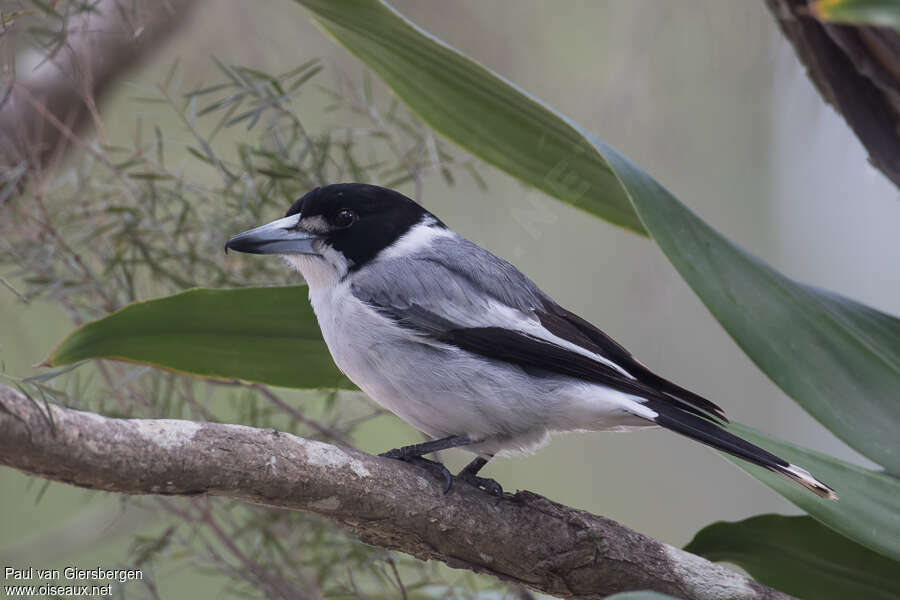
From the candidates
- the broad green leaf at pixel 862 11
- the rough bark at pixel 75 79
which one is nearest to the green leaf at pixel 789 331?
the broad green leaf at pixel 862 11

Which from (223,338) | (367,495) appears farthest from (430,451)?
(223,338)

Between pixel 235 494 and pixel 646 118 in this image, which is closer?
pixel 235 494

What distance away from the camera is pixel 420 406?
146cm

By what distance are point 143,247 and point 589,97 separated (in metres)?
1.43

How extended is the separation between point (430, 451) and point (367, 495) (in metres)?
0.28

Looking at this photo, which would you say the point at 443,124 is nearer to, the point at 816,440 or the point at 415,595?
the point at 415,595

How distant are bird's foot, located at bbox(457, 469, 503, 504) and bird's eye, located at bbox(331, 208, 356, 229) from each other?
51cm

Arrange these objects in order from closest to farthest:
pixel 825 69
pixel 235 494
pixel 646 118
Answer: pixel 235 494
pixel 825 69
pixel 646 118

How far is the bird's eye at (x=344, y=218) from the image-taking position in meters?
1.66

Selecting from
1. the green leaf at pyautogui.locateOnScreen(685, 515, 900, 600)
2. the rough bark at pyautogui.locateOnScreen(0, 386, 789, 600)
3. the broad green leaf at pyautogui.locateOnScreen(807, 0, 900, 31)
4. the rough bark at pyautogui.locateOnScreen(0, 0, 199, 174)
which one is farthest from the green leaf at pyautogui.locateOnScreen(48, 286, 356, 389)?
the broad green leaf at pyautogui.locateOnScreen(807, 0, 900, 31)

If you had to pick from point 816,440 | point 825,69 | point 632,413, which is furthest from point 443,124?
point 816,440

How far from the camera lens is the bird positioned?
56.4 inches

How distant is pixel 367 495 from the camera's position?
117cm

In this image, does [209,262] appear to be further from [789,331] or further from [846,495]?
[846,495]
